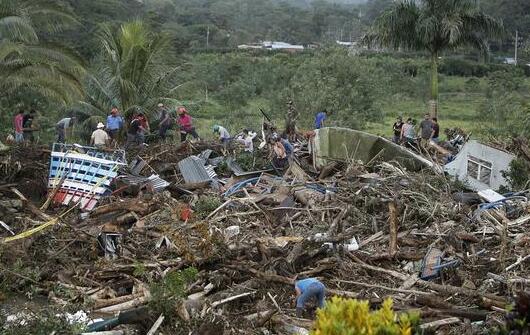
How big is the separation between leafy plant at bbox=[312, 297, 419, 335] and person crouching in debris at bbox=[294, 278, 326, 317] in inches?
106

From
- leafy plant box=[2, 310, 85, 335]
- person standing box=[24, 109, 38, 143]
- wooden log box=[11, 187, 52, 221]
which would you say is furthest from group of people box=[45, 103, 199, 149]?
leafy plant box=[2, 310, 85, 335]

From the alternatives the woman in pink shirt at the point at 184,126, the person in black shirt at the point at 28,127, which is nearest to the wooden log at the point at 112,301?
the woman in pink shirt at the point at 184,126

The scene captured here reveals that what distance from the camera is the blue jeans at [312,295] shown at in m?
6.88

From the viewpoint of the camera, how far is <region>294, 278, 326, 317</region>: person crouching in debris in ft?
22.6

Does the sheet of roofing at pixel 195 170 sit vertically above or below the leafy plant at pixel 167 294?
below

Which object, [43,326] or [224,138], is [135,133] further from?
[43,326]

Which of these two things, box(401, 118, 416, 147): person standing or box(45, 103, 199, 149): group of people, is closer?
box(45, 103, 199, 149): group of people

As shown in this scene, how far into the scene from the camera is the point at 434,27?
20516mm

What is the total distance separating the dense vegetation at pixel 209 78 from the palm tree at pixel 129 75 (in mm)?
31

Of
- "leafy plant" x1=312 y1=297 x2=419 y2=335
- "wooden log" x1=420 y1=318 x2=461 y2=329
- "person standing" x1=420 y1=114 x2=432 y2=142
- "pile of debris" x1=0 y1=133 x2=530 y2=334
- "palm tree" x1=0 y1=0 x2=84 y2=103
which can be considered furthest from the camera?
"person standing" x1=420 y1=114 x2=432 y2=142

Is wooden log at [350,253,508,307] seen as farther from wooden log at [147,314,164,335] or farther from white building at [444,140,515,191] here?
white building at [444,140,515,191]

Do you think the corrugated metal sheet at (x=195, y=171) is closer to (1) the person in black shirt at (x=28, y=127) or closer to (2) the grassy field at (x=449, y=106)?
(1) the person in black shirt at (x=28, y=127)

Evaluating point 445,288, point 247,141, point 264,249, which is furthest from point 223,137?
point 445,288

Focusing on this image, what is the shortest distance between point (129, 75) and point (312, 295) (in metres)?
13.3
